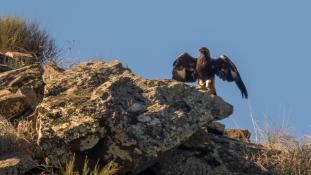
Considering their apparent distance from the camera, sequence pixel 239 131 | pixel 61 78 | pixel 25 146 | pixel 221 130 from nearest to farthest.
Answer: pixel 25 146, pixel 61 78, pixel 221 130, pixel 239 131

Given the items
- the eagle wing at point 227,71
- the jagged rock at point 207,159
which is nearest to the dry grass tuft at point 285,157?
the jagged rock at point 207,159

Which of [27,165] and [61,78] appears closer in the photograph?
[27,165]

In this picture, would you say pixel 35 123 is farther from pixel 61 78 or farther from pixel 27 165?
→ pixel 27 165

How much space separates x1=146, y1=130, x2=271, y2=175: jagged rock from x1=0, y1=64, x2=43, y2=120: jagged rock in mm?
1646

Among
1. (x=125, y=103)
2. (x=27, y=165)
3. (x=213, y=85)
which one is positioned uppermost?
(x=213, y=85)

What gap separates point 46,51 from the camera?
14008 mm

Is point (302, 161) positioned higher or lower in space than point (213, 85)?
lower

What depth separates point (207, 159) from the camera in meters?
8.12

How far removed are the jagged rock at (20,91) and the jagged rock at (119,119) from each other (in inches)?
29.0

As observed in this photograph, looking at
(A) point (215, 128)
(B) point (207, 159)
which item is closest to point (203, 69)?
(A) point (215, 128)

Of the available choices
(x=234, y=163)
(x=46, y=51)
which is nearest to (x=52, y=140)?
(x=234, y=163)

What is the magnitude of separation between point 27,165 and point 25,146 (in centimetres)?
49

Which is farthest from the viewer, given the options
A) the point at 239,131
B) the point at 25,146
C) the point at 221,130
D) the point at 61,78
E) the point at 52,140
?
the point at 239,131

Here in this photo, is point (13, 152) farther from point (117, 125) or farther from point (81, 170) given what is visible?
point (117, 125)
